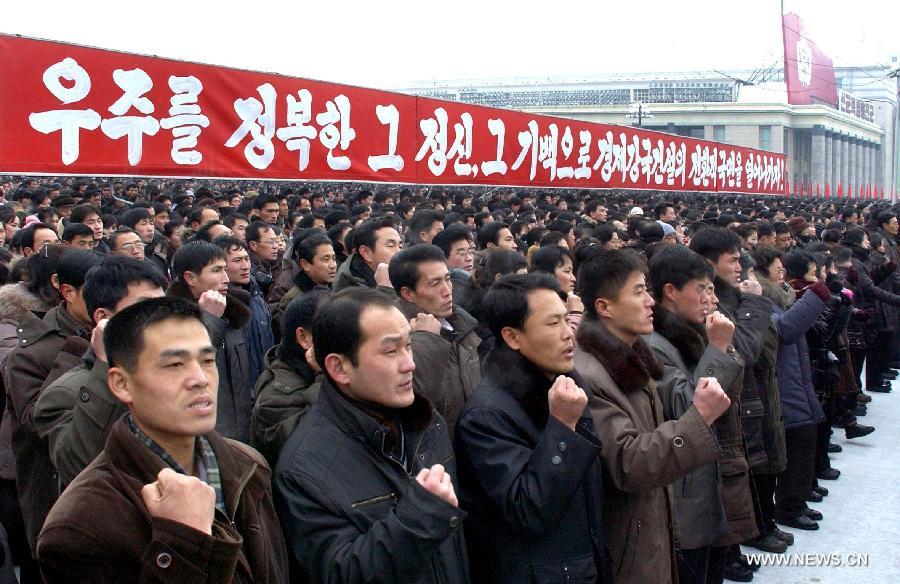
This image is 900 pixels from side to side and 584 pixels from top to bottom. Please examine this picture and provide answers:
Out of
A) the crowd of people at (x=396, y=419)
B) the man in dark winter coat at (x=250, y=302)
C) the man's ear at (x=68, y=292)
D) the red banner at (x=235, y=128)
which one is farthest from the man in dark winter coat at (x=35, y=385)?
the red banner at (x=235, y=128)

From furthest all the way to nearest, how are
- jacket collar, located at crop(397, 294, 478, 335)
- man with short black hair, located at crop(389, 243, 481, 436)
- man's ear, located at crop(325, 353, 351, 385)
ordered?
jacket collar, located at crop(397, 294, 478, 335)
man with short black hair, located at crop(389, 243, 481, 436)
man's ear, located at crop(325, 353, 351, 385)

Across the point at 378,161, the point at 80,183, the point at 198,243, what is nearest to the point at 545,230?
the point at 378,161

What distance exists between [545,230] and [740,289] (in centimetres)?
336

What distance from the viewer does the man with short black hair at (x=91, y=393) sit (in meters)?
2.67

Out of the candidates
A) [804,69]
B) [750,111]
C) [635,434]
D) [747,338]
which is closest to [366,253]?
[747,338]

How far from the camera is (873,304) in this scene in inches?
349

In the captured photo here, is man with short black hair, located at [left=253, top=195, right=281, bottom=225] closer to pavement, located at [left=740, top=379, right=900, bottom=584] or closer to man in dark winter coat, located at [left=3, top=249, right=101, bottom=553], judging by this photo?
pavement, located at [left=740, top=379, right=900, bottom=584]

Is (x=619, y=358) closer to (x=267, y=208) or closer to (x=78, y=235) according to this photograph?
(x=78, y=235)

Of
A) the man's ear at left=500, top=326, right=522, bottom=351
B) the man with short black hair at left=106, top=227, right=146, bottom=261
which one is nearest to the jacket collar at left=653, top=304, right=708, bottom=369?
the man's ear at left=500, top=326, right=522, bottom=351

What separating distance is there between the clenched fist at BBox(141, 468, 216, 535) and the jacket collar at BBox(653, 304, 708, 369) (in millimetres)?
2338

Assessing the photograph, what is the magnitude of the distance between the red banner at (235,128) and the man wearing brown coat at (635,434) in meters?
5.26

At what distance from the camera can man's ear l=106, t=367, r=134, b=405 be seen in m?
2.13

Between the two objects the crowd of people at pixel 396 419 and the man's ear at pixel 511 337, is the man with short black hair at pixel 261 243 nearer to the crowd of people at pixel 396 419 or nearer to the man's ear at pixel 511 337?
the crowd of people at pixel 396 419

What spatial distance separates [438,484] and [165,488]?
25.2 inches
